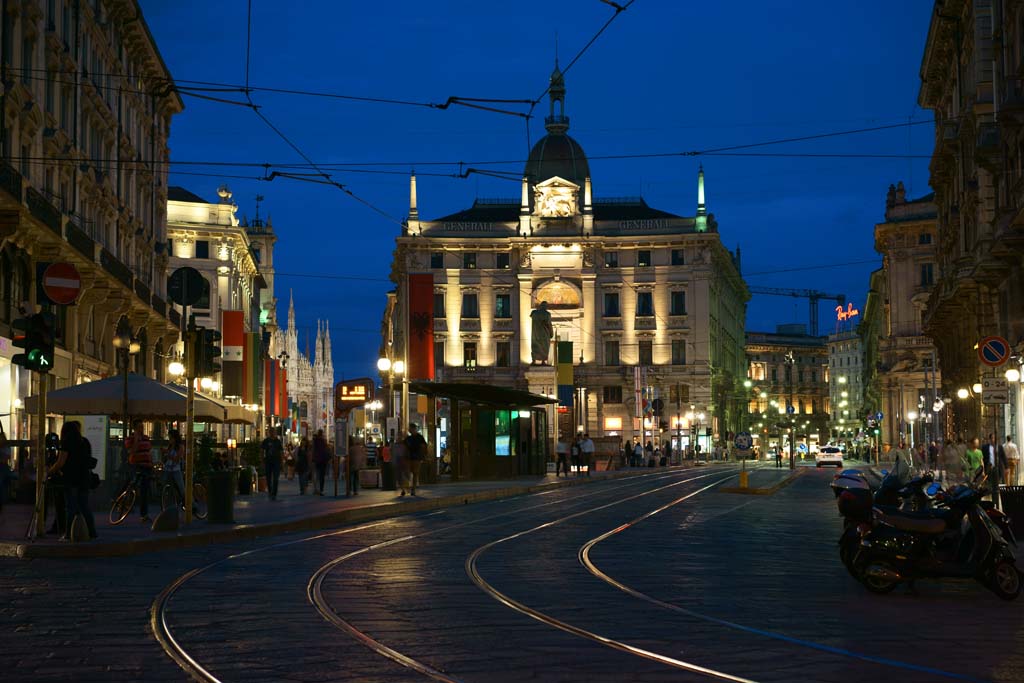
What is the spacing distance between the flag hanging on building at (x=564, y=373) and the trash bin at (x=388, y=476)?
3095 cm

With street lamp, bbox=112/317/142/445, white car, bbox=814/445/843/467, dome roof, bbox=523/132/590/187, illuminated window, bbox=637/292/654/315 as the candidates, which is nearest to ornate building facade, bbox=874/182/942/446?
white car, bbox=814/445/843/467

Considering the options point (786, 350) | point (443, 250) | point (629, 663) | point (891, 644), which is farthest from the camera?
point (786, 350)

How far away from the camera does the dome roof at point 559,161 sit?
364 feet

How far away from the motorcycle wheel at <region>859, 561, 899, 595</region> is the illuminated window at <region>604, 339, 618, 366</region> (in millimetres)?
94662

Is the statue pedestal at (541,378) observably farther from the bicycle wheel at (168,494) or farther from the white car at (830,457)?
the bicycle wheel at (168,494)

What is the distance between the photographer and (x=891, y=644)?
10.1 m

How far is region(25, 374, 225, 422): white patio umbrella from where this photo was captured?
85.0ft

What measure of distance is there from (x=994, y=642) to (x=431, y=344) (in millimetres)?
36222

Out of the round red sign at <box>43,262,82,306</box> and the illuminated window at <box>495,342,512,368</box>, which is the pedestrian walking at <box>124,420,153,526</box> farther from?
the illuminated window at <box>495,342,512,368</box>

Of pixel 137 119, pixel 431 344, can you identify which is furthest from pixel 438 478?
pixel 137 119

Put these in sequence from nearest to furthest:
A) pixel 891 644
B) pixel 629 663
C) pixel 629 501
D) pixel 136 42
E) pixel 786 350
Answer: pixel 629 663, pixel 891 644, pixel 629 501, pixel 136 42, pixel 786 350

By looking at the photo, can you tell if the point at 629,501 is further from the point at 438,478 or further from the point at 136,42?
the point at 136,42

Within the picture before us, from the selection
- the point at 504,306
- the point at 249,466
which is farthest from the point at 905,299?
the point at 249,466

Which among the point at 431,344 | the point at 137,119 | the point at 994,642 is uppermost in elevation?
the point at 137,119
